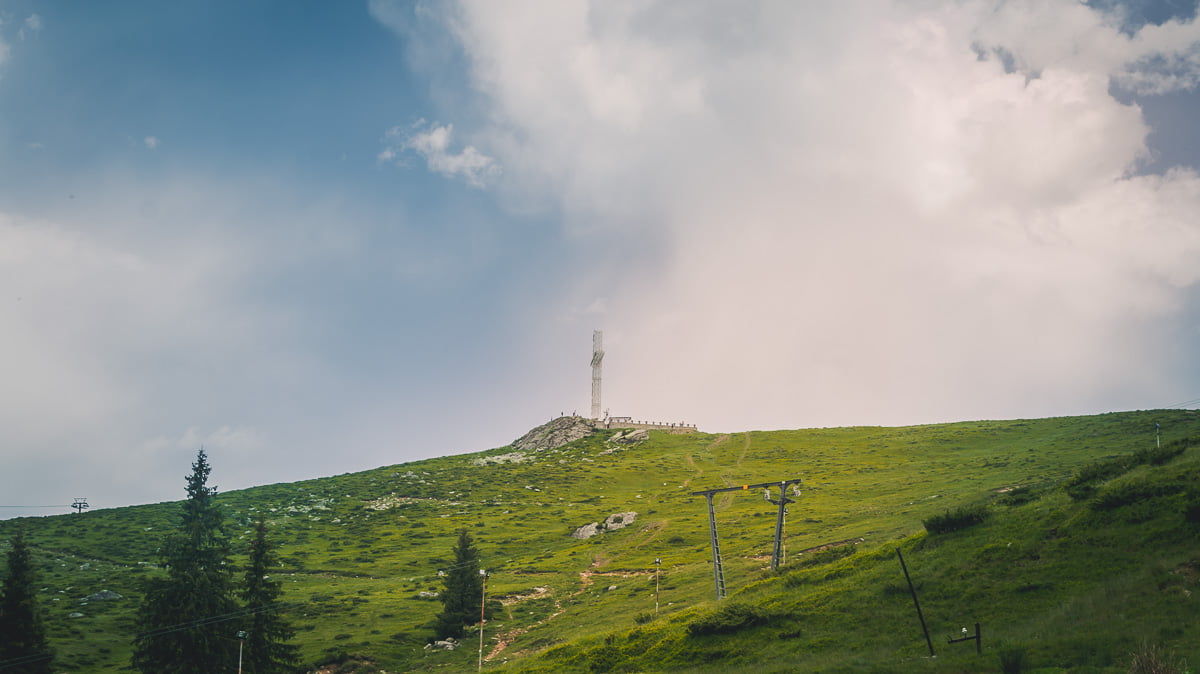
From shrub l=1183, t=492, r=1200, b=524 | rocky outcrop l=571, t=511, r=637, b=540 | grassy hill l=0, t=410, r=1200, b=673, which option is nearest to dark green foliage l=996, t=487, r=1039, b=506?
grassy hill l=0, t=410, r=1200, b=673

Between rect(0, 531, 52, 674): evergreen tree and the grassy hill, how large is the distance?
526 inches

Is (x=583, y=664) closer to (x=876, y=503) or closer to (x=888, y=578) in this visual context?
(x=888, y=578)

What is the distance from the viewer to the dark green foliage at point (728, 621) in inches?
1711

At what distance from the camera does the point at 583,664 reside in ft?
148

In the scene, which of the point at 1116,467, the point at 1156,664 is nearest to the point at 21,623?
the point at 1156,664

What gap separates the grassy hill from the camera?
1345 inches

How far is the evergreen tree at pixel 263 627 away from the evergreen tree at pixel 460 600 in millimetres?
15766

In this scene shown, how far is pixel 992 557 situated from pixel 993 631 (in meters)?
9.53

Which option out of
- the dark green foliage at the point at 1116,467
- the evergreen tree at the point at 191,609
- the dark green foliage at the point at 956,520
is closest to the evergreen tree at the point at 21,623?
the evergreen tree at the point at 191,609

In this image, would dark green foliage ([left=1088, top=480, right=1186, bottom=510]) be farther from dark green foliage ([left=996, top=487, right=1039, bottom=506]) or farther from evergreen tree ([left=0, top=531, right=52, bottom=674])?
evergreen tree ([left=0, top=531, right=52, bottom=674])

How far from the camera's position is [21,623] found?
159ft

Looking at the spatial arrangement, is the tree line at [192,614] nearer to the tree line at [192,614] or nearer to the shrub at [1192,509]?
the tree line at [192,614]

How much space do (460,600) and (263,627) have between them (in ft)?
71.8

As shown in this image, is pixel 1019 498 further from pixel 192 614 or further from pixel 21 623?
pixel 21 623
